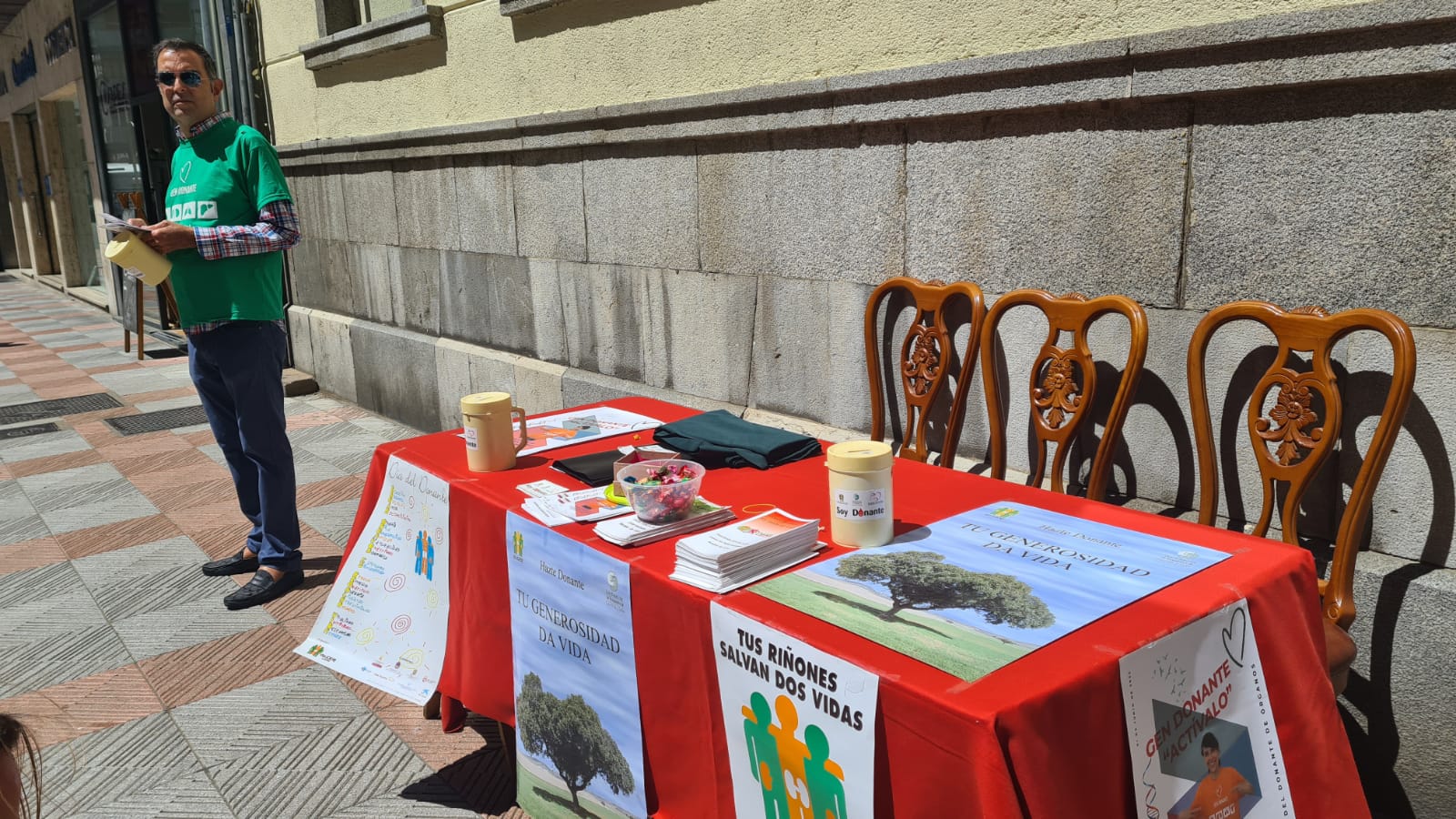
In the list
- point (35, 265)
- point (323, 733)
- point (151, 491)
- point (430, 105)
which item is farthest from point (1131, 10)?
point (35, 265)

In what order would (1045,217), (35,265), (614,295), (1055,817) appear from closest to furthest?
(1055,817)
(1045,217)
(614,295)
(35,265)

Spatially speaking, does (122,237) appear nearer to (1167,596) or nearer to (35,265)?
(1167,596)

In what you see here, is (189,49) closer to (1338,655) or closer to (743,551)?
(743,551)

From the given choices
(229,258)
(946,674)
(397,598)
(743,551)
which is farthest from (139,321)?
(946,674)

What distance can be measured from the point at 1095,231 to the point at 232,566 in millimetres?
3687

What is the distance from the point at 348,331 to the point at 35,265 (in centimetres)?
1796

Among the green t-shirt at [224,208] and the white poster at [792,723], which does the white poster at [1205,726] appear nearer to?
the white poster at [792,723]

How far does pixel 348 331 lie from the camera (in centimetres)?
743

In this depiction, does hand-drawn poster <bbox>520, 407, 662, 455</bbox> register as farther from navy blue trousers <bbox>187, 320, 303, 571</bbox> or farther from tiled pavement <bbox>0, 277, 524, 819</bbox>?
navy blue trousers <bbox>187, 320, 303, 571</bbox>

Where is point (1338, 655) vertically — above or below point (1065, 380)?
below

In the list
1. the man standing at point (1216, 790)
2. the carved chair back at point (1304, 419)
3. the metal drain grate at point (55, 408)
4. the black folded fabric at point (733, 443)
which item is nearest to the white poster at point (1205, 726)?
the man standing at point (1216, 790)

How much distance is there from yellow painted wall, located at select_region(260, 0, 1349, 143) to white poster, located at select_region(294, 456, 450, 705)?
2111 mm

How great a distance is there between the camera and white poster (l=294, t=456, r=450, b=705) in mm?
2494

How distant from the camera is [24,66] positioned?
58.6 ft
